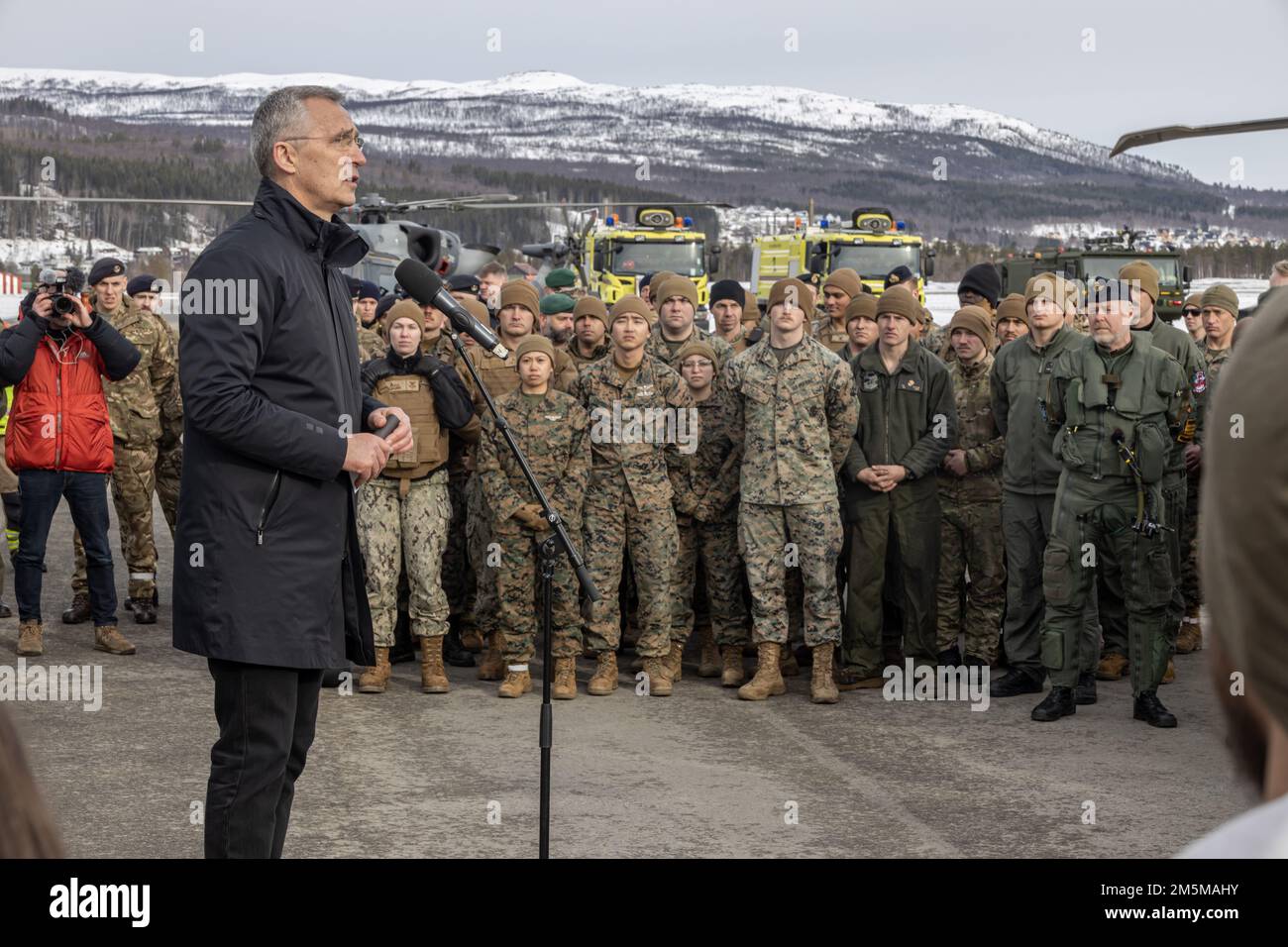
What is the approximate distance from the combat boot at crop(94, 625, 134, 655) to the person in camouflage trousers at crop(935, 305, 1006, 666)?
14.4 ft

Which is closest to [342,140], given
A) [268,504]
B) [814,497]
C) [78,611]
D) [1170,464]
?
[268,504]

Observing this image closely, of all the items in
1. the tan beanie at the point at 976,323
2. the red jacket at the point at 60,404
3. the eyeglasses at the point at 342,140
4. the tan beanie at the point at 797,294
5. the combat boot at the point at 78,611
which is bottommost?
the combat boot at the point at 78,611

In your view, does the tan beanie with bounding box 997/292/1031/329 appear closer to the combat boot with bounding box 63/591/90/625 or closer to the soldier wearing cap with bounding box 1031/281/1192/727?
the soldier wearing cap with bounding box 1031/281/1192/727

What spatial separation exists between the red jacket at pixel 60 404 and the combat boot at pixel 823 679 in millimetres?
3911

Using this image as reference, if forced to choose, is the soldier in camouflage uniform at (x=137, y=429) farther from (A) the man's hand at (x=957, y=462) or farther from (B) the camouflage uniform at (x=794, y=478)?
(A) the man's hand at (x=957, y=462)

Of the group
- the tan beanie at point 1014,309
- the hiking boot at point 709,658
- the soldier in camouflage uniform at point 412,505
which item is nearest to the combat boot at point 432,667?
the soldier in camouflage uniform at point 412,505

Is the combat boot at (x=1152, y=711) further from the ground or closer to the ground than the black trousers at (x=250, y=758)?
closer to the ground

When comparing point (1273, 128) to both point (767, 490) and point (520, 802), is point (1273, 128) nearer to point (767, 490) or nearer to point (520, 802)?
point (767, 490)

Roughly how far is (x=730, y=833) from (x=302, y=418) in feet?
8.85

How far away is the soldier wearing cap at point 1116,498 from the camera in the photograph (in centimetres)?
755

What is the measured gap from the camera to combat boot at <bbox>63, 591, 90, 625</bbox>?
977cm

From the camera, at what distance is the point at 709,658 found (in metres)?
9.02

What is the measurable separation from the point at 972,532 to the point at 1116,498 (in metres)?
1.49
